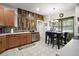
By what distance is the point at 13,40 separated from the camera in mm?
4820

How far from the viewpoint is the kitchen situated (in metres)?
3.75

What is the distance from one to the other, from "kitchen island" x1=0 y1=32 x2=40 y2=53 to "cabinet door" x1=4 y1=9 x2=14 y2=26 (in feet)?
1.82

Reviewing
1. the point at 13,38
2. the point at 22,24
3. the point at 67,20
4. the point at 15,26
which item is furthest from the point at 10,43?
the point at 67,20

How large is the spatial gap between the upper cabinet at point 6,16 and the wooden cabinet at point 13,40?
0.60m

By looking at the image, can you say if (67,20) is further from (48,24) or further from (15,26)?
(15,26)

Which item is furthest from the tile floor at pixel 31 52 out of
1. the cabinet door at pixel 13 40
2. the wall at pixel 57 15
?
the wall at pixel 57 15

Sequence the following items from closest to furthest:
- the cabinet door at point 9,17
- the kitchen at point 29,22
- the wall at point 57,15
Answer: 1. the wall at point 57,15
2. the kitchen at point 29,22
3. the cabinet door at point 9,17

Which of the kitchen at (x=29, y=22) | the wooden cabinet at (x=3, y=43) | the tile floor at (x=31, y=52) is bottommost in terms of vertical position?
the tile floor at (x=31, y=52)

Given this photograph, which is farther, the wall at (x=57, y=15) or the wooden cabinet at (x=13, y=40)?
the wooden cabinet at (x=13, y=40)

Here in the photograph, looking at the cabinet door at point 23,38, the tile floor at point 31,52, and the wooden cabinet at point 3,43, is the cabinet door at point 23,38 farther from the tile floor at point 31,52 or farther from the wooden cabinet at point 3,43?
the wooden cabinet at point 3,43

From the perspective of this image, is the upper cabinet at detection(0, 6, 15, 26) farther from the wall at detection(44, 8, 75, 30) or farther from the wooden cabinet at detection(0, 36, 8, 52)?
the wall at detection(44, 8, 75, 30)

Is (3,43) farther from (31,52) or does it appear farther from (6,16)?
(6,16)

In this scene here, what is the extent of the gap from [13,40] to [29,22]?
1901mm

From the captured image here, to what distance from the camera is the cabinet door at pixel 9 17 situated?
4809 mm
